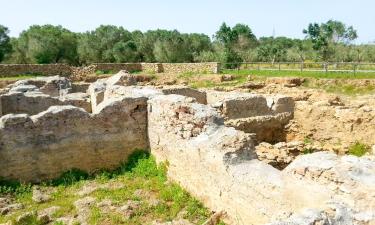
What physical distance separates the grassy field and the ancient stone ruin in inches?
11.1

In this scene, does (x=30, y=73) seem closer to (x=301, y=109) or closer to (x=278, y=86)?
(x=278, y=86)

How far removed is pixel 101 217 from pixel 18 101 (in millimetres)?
7813

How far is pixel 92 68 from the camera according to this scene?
124 feet

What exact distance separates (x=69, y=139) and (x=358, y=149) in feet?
26.4

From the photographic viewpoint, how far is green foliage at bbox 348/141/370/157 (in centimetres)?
1214

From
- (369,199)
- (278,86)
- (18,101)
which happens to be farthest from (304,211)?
(278,86)

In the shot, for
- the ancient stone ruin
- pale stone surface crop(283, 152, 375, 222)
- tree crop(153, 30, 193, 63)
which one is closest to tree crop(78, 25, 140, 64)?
tree crop(153, 30, 193, 63)

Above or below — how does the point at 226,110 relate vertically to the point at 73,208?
above

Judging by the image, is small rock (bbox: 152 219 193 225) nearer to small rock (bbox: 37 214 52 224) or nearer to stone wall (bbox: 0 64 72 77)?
small rock (bbox: 37 214 52 224)

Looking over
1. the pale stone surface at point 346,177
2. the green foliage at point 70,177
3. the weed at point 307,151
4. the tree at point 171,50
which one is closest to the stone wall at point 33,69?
the tree at point 171,50

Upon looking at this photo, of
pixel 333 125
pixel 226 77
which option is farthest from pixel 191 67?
pixel 333 125

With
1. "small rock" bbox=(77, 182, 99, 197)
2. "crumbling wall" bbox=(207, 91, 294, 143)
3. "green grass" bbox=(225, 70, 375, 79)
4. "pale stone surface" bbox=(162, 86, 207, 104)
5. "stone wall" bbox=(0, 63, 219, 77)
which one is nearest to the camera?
"small rock" bbox=(77, 182, 99, 197)

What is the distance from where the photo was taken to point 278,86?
25906mm

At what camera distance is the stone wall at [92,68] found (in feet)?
110
